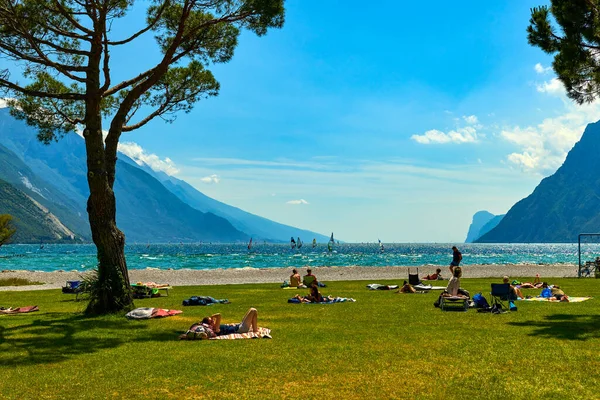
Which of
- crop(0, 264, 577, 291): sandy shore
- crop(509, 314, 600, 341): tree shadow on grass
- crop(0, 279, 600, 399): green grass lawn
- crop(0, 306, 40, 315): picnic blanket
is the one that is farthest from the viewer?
crop(0, 264, 577, 291): sandy shore

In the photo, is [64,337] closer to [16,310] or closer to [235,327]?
[235,327]

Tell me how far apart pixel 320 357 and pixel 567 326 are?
6.74 meters

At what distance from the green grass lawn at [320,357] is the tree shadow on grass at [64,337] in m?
0.03

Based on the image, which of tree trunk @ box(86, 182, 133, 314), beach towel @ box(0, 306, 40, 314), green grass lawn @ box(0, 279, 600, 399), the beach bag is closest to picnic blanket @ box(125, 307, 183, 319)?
green grass lawn @ box(0, 279, 600, 399)

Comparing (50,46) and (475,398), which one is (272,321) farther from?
(50,46)

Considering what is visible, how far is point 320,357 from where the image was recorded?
9359 millimetres

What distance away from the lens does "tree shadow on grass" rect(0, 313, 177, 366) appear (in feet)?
33.2

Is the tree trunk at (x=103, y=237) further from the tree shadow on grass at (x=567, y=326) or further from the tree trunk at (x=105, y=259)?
the tree shadow on grass at (x=567, y=326)

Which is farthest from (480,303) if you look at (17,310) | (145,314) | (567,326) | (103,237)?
(17,310)

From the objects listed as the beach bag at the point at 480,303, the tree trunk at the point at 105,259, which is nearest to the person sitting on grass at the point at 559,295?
the beach bag at the point at 480,303

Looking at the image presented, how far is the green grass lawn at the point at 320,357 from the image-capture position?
7324 mm

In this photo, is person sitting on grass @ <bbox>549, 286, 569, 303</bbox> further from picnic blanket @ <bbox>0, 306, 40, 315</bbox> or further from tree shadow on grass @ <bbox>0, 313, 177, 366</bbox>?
picnic blanket @ <bbox>0, 306, 40, 315</bbox>

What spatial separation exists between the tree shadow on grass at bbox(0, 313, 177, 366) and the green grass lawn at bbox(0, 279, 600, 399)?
0.09ft

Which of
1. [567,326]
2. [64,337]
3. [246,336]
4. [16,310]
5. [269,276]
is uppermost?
[567,326]
